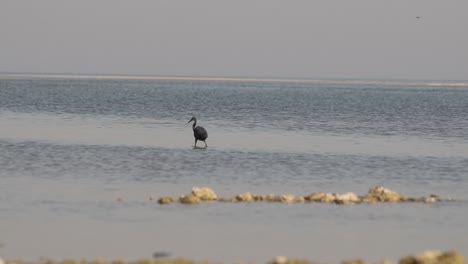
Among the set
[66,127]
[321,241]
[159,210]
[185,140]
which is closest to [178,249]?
[321,241]

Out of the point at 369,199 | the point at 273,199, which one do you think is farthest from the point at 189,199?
the point at 369,199

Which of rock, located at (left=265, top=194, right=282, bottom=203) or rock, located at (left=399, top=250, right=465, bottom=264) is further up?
rock, located at (left=399, top=250, right=465, bottom=264)

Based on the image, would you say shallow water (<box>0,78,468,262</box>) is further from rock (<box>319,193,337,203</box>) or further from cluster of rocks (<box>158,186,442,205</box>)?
rock (<box>319,193,337,203</box>)

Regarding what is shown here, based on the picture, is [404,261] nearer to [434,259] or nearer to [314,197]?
[434,259]

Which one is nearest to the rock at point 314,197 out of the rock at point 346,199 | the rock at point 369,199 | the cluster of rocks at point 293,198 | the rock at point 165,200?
the cluster of rocks at point 293,198

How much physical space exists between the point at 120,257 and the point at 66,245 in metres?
1.54

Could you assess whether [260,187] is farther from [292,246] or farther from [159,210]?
[292,246]

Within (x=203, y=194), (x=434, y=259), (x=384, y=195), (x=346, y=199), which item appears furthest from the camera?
(x=384, y=195)

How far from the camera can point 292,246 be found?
17422 millimetres

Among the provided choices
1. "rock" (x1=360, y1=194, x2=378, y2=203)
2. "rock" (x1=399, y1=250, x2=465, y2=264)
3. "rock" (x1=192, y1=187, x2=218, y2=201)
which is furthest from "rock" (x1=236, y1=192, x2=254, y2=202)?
"rock" (x1=399, y1=250, x2=465, y2=264)

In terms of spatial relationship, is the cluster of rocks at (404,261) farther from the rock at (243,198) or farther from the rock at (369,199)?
the rock at (369,199)

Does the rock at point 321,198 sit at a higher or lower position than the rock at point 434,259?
lower

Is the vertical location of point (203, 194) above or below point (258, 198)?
above

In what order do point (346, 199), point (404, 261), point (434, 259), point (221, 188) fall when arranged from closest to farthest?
point (434, 259), point (404, 261), point (346, 199), point (221, 188)
